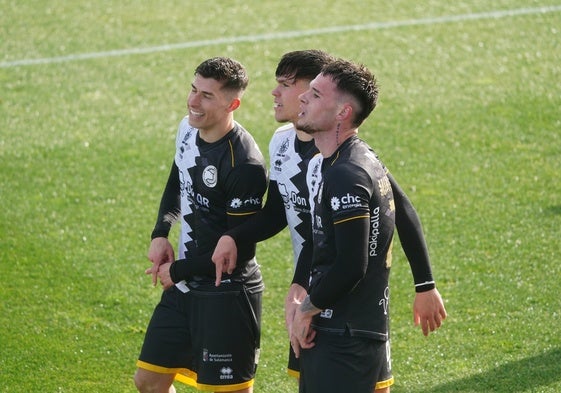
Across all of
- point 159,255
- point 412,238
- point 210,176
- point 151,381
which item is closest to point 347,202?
point 412,238

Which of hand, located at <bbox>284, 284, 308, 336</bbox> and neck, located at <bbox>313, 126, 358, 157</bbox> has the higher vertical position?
neck, located at <bbox>313, 126, 358, 157</bbox>

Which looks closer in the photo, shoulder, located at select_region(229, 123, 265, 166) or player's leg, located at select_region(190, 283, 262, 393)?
shoulder, located at select_region(229, 123, 265, 166)

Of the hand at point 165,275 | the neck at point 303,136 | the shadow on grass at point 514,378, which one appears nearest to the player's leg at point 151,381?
the hand at point 165,275

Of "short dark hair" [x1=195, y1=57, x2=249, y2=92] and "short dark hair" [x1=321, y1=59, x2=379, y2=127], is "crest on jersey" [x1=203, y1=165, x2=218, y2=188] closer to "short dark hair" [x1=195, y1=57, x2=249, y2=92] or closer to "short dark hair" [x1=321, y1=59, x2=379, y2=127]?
"short dark hair" [x1=195, y1=57, x2=249, y2=92]

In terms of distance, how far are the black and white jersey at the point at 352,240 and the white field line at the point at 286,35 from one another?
28.0ft

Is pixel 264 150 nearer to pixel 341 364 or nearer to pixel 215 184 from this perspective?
pixel 215 184

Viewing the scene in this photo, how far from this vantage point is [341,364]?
16.8 feet

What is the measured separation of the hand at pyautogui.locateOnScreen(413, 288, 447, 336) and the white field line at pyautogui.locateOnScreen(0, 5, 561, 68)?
8.58 meters

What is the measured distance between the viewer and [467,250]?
9117 mm

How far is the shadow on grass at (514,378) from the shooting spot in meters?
7.02

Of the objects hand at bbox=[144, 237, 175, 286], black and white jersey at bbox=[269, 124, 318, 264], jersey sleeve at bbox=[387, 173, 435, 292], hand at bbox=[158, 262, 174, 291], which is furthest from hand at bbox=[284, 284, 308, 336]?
hand at bbox=[144, 237, 175, 286]

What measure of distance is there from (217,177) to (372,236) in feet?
4.07

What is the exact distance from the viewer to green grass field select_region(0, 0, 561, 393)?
770 cm

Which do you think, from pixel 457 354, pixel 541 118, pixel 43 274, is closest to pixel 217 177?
pixel 457 354
